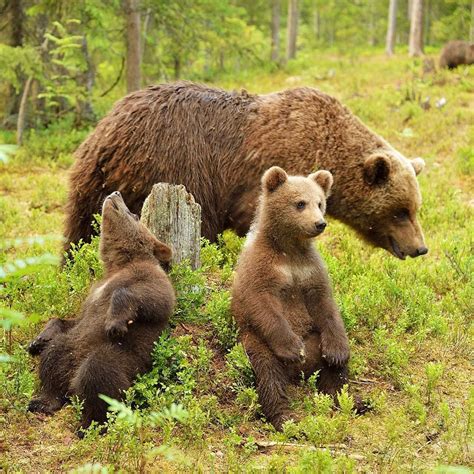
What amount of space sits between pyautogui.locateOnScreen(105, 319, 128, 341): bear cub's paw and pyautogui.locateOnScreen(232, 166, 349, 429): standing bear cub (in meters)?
1.03

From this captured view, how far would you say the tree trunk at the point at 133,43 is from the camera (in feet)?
48.8

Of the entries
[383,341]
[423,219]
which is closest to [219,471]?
[383,341]

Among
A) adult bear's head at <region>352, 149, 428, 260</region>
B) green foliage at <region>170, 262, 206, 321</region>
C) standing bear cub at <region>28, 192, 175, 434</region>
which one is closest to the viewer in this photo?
standing bear cub at <region>28, 192, 175, 434</region>

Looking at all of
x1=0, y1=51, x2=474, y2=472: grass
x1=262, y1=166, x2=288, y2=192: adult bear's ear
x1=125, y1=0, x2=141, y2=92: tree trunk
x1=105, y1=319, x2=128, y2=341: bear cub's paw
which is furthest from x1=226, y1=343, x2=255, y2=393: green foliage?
x1=125, y1=0, x2=141, y2=92: tree trunk

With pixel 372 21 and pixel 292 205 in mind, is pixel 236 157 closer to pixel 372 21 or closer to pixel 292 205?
pixel 292 205

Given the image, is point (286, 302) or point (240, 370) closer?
point (240, 370)

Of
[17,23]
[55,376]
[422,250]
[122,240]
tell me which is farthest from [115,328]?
[17,23]

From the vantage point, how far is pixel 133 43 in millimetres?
15078

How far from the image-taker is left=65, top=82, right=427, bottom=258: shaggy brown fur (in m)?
8.18

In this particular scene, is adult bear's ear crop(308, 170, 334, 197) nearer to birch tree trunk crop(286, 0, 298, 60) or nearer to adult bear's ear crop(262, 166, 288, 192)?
adult bear's ear crop(262, 166, 288, 192)

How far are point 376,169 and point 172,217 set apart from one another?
2.90m

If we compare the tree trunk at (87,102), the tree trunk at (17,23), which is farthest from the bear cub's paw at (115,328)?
the tree trunk at (17,23)

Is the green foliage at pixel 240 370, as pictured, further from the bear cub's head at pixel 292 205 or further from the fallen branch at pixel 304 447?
the bear cub's head at pixel 292 205

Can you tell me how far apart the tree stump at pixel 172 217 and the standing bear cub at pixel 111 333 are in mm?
890
